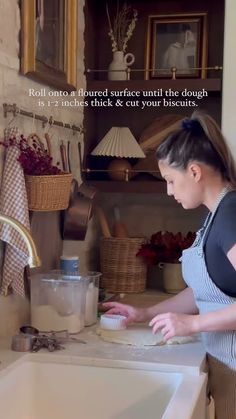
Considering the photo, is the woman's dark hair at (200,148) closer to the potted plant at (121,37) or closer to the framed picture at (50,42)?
the framed picture at (50,42)

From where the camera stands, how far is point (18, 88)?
1.71m

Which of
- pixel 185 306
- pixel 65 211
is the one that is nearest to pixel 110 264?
pixel 65 211

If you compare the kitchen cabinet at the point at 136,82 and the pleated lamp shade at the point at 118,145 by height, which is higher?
the kitchen cabinet at the point at 136,82

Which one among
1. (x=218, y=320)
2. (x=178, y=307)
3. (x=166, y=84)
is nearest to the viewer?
(x=218, y=320)

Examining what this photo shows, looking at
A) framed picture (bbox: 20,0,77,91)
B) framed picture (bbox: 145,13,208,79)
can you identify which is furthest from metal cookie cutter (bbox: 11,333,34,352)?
framed picture (bbox: 145,13,208,79)

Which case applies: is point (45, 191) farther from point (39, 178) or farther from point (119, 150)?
point (119, 150)

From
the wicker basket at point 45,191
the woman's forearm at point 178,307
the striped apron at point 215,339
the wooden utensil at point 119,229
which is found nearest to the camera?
the striped apron at point 215,339

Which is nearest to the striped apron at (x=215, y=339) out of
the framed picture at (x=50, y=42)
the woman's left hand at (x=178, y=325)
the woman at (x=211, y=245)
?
the woman at (x=211, y=245)

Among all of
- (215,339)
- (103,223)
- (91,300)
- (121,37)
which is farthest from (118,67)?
(215,339)

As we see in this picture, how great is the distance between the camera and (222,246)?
148 centimetres

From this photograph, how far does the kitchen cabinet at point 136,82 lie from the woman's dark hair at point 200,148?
2.52 feet

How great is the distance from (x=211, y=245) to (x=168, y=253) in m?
0.90

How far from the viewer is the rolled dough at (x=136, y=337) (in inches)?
66.7

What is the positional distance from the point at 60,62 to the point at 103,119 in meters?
0.60
